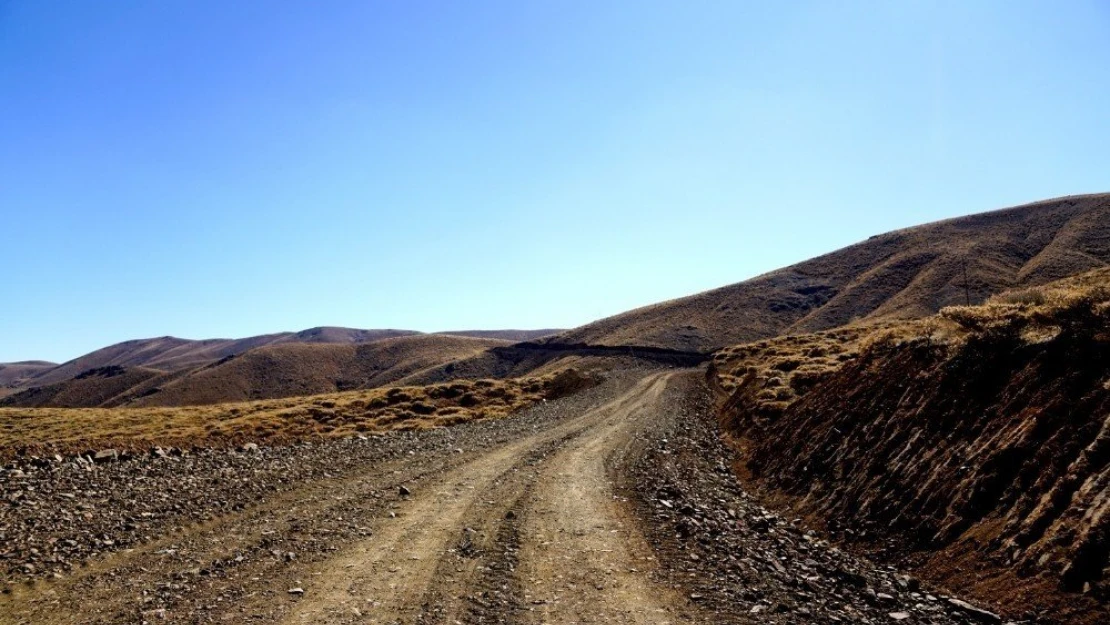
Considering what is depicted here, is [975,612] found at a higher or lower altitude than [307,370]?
lower

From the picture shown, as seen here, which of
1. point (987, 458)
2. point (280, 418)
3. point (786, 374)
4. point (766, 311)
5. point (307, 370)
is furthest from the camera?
point (307, 370)

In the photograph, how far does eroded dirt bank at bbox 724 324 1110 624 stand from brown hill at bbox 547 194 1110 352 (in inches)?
3331

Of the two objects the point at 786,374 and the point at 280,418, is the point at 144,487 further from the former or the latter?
the point at 786,374

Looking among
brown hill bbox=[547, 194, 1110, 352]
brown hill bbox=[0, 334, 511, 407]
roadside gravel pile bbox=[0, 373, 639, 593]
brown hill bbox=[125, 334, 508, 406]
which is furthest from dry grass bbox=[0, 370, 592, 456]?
brown hill bbox=[125, 334, 508, 406]

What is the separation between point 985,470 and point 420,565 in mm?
10112

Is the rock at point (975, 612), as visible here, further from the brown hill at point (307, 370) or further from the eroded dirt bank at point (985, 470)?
the brown hill at point (307, 370)

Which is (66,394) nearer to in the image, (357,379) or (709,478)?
(357,379)

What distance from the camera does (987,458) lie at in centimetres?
998

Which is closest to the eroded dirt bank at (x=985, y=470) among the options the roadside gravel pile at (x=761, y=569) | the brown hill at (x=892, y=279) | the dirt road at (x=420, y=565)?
the roadside gravel pile at (x=761, y=569)

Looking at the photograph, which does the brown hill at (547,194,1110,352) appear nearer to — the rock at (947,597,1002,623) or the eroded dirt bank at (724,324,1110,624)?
the eroded dirt bank at (724,324,1110,624)

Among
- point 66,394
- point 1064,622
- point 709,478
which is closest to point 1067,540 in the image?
point 1064,622

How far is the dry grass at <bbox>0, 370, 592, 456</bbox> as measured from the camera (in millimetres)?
32250

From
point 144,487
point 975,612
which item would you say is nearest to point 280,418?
point 144,487

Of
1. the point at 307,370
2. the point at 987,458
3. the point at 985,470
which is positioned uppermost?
the point at 307,370
